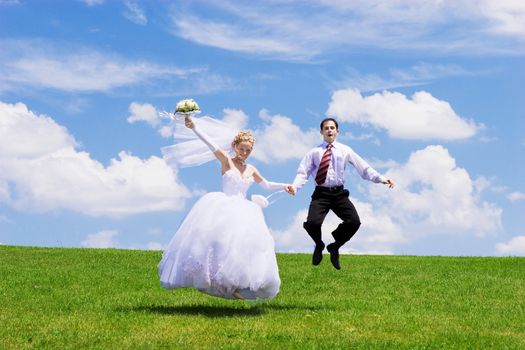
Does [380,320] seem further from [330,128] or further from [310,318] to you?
[330,128]

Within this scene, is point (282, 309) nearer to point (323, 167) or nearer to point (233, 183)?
point (323, 167)

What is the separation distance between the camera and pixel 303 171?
14617 millimetres

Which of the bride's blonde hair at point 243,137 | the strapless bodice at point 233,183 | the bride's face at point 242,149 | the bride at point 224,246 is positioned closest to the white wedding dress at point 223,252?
the bride at point 224,246

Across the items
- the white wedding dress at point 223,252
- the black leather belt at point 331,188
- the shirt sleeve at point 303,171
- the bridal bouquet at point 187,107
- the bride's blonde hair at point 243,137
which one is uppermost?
the bridal bouquet at point 187,107

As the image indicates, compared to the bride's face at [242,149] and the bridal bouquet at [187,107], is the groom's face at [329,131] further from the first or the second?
the bridal bouquet at [187,107]

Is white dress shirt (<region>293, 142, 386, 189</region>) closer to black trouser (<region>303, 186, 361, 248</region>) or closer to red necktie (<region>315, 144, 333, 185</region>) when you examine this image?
red necktie (<region>315, 144, 333, 185</region>)

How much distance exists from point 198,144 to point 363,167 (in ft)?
11.3

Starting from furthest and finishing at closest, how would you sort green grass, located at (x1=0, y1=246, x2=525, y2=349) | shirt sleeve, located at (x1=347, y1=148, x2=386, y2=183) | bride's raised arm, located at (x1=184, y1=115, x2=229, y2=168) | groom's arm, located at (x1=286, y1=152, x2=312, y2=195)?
shirt sleeve, located at (x1=347, y1=148, x2=386, y2=183)
groom's arm, located at (x1=286, y1=152, x2=312, y2=195)
bride's raised arm, located at (x1=184, y1=115, x2=229, y2=168)
green grass, located at (x1=0, y1=246, x2=525, y2=349)

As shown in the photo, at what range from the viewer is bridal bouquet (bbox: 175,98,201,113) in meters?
13.3

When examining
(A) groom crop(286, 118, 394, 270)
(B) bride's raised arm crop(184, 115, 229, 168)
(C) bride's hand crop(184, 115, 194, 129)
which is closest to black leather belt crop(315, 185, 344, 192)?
(A) groom crop(286, 118, 394, 270)

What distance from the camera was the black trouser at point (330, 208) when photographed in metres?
14.5

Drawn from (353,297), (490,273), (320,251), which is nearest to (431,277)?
(490,273)

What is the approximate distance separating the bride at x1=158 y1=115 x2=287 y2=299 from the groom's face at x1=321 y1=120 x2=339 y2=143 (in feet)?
7.18

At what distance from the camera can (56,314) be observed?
14641 mm
